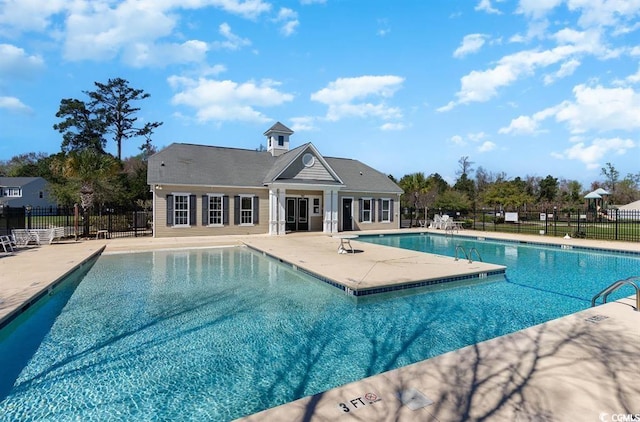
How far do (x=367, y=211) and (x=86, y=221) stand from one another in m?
16.7

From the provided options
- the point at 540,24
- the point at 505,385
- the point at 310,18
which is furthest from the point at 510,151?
the point at 505,385

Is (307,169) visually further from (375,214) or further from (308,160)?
(375,214)

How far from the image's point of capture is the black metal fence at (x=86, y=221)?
54.3 ft

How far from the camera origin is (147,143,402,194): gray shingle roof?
18.6 meters

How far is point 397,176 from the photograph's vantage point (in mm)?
48312

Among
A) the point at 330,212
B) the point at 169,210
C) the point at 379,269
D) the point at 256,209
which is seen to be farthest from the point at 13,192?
the point at 379,269

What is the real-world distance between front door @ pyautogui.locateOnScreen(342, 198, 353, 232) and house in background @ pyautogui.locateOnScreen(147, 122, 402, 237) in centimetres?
7

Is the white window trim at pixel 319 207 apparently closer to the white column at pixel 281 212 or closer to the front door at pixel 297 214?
the front door at pixel 297 214

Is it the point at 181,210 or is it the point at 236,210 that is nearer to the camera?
the point at 181,210

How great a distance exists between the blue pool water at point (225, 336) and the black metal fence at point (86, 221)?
9594mm

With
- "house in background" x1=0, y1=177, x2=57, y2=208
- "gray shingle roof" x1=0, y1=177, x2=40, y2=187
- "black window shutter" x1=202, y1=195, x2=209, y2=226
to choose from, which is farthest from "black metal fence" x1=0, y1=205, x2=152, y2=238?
"gray shingle roof" x1=0, y1=177, x2=40, y2=187

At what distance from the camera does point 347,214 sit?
23.1 meters

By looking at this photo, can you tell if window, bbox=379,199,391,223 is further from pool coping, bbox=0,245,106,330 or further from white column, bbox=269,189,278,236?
pool coping, bbox=0,245,106,330

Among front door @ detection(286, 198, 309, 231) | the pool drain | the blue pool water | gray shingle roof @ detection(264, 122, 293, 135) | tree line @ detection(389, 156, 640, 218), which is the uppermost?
gray shingle roof @ detection(264, 122, 293, 135)
